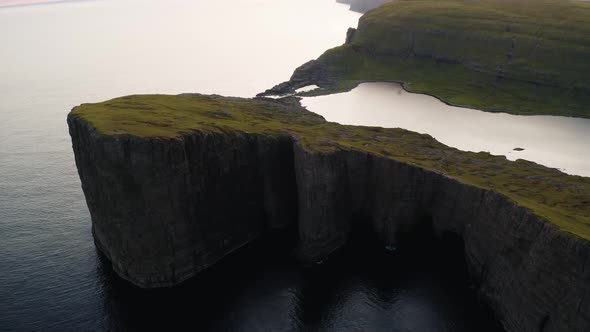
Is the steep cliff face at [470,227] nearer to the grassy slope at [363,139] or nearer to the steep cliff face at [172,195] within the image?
the grassy slope at [363,139]

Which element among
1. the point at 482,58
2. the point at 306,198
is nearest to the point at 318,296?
the point at 306,198

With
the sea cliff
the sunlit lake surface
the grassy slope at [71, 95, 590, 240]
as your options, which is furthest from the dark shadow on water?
the sea cliff

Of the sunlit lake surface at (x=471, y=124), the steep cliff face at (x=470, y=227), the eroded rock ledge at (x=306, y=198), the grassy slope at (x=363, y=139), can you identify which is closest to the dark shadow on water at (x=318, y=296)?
the eroded rock ledge at (x=306, y=198)

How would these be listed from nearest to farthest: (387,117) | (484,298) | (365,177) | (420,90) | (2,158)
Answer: (484,298), (365,177), (2,158), (387,117), (420,90)

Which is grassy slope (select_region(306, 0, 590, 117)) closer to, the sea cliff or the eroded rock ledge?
the sea cliff

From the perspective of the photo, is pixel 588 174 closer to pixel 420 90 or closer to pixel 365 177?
pixel 365 177

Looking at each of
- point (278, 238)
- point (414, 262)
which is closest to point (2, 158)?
point (278, 238)
